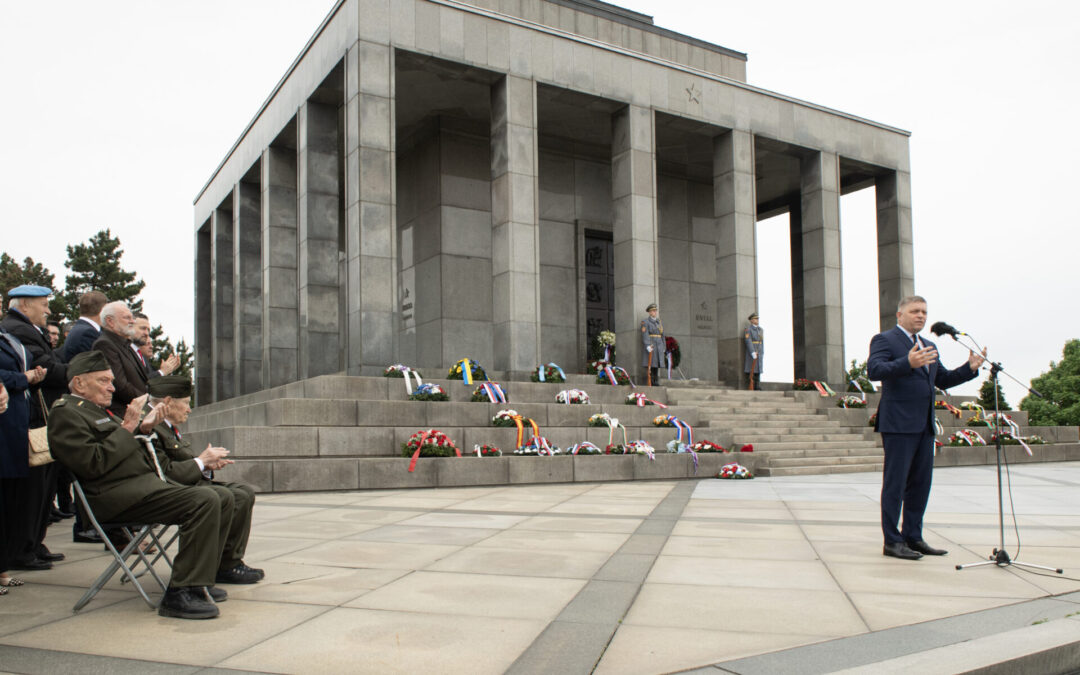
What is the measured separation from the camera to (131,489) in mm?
5188

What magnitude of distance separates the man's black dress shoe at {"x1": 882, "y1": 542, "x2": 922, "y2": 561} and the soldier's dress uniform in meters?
18.8

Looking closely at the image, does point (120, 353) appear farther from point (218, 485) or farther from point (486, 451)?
point (486, 451)

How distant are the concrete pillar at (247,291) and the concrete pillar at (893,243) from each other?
2264cm

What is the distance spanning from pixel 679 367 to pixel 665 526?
21.9 metres

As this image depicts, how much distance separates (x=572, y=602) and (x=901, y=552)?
329cm

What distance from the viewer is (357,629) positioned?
4.68 m

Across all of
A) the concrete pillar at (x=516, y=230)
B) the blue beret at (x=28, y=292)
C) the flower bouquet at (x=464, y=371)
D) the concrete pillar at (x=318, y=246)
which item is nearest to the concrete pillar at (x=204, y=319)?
the concrete pillar at (x=318, y=246)

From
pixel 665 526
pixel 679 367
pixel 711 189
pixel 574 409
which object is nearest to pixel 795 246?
pixel 711 189

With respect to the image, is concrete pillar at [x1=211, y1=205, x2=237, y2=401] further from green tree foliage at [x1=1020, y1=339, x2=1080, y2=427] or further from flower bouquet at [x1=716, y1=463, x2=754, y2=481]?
green tree foliage at [x1=1020, y1=339, x2=1080, y2=427]

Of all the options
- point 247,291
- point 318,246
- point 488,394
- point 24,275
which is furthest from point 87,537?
point 24,275

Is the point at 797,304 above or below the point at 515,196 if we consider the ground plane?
below

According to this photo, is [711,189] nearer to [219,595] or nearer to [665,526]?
[665,526]

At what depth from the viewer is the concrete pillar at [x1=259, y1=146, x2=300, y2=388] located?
2662 cm

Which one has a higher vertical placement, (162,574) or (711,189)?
(711,189)
